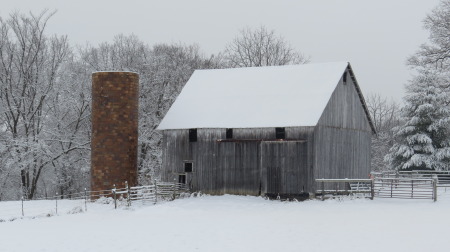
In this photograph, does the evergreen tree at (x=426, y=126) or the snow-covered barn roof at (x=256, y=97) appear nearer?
the snow-covered barn roof at (x=256, y=97)

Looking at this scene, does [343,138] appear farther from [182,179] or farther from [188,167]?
[182,179]

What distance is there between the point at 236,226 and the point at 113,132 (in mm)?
11590

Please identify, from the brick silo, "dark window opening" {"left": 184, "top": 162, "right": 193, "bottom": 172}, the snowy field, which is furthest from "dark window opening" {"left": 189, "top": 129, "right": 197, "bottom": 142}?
the snowy field

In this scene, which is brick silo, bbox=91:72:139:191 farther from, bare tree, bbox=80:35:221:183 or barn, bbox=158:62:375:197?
bare tree, bbox=80:35:221:183

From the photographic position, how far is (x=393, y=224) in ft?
76.4

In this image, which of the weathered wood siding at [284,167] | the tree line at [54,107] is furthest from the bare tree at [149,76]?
the weathered wood siding at [284,167]

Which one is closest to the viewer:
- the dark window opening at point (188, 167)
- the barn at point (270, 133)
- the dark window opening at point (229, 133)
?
the barn at point (270, 133)

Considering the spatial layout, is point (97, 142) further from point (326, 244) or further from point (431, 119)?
point (431, 119)

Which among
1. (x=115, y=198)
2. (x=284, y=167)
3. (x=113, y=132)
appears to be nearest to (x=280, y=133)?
(x=284, y=167)

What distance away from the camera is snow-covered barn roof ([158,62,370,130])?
32219mm

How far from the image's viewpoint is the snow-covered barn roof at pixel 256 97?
32.2 metres

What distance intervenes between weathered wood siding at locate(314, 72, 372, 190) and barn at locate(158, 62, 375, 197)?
2.1 inches

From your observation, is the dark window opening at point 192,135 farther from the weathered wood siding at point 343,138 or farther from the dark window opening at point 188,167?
the weathered wood siding at point 343,138

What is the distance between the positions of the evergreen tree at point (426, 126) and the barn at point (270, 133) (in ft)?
24.9
